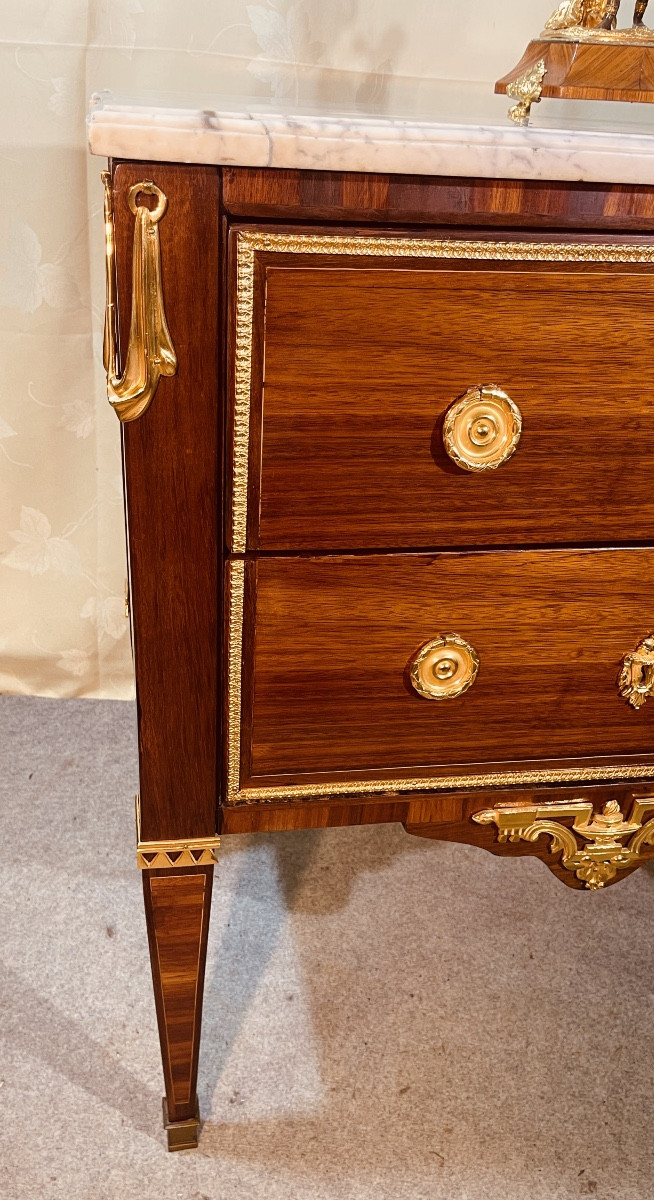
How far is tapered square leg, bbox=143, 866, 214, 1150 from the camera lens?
729 mm

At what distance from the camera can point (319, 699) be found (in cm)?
67

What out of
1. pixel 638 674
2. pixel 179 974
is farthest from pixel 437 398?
pixel 179 974

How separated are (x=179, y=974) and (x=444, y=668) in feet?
1.07

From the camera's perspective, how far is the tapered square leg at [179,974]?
73 cm

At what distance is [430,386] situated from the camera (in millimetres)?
580

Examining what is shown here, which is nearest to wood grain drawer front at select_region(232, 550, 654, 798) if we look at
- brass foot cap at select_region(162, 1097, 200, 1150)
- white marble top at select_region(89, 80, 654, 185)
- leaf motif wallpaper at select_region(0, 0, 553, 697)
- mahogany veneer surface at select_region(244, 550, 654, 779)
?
mahogany veneer surface at select_region(244, 550, 654, 779)

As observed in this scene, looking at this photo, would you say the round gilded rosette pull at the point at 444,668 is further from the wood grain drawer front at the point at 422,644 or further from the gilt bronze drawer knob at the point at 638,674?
the gilt bronze drawer knob at the point at 638,674

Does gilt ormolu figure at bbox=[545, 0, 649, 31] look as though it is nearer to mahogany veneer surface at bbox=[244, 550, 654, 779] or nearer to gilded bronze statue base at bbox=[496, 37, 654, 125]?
gilded bronze statue base at bbox=[496, 37, 654, 125]

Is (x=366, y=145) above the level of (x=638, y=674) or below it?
above

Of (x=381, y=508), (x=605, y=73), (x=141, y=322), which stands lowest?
(x=381, y=508)

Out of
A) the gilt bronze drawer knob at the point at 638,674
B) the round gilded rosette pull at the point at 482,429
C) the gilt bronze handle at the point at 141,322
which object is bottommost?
the gilt bronze drawer knob at the point at 638,674

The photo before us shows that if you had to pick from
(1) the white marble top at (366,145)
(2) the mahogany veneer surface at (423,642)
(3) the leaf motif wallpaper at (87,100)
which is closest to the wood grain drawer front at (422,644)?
(2) the mahogany veneer surface at (423,642)

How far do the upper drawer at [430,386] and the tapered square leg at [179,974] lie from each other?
0.92 feet

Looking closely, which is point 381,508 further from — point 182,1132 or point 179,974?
point 182,1132
